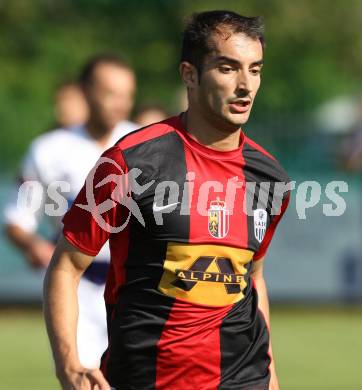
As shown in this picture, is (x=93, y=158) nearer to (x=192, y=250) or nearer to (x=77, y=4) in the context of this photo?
(x=192, y=250)

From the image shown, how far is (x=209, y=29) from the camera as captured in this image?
5.23 m

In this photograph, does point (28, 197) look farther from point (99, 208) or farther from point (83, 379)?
point (83, 379)

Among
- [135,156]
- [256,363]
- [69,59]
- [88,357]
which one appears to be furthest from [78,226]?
[69,59]

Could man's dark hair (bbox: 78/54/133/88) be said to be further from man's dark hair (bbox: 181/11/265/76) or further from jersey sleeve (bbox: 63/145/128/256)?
jersey sleeve (bbox: 63/145/128/256)

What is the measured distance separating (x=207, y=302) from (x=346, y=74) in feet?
89.5

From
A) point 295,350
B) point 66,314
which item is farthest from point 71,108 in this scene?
point 66,314

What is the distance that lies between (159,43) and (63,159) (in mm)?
23764

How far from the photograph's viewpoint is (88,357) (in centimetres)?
757

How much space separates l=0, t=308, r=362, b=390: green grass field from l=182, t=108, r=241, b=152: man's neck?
252 inches

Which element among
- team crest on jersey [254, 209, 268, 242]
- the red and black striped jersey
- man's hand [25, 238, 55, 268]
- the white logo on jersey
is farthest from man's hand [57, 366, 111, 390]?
man's hand [25, 238, 55, 268]

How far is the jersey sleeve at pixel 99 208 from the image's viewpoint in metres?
5.03

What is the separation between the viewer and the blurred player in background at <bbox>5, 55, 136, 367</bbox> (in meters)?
7.67

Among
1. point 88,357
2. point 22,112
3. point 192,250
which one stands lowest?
point 88,357

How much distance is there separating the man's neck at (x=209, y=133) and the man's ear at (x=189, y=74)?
0.12 m
